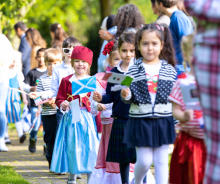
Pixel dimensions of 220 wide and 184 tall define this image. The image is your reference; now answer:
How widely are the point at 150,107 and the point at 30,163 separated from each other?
3571mm

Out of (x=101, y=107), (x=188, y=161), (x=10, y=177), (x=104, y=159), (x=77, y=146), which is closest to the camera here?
(x=188, y=161)

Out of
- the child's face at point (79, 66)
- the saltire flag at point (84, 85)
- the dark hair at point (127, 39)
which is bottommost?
the saltire flag at point (84, 85)

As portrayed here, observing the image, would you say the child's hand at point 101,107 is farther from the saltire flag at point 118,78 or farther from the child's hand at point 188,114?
the child's hand at point 188,114

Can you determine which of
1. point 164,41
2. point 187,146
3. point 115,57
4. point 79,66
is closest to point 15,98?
point 79,66

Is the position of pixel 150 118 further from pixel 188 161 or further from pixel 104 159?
pixel 104 159

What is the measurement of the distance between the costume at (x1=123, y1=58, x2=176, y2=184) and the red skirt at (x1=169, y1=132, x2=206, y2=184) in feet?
1.55

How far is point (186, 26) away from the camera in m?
4.60

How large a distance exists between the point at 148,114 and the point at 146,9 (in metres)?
29.2

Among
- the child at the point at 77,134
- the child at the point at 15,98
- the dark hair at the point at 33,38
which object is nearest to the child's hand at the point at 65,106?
the child at the point at 77,134

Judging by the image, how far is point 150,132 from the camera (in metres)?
3.59

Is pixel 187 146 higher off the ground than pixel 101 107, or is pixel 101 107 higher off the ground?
pixel 101 107

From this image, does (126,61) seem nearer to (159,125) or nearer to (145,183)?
(159,125)

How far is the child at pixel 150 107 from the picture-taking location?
3.61 m

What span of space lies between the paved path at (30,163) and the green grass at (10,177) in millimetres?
141
